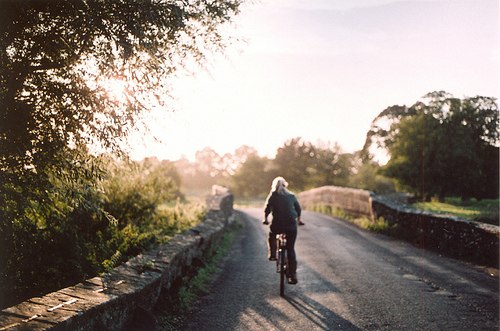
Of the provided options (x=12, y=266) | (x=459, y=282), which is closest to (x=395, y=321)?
(x=459, y=282)

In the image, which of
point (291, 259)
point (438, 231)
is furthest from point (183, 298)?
point (438, 231)

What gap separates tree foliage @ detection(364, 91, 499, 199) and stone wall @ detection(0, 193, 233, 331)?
30.9 metres

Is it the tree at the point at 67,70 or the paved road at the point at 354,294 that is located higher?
the tree at the point at 67,70

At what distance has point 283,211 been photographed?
7.89m

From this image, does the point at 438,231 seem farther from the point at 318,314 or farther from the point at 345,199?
the point at 345,199

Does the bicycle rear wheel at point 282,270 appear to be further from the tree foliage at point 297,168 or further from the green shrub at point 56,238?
the tree foliage at point 297,168

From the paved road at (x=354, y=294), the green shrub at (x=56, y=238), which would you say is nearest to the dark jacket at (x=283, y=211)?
the paved road at (x=354, y=294)

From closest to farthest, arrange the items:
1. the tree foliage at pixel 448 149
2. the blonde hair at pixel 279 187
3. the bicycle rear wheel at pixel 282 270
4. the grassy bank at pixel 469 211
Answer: the bicycle rear wheel at pixel 282 270 < the blonde hair at pixel 279 187 < the grassy bank at pixel 469 211 < the tree foliage at pixel 448 149

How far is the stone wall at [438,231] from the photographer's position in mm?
9445

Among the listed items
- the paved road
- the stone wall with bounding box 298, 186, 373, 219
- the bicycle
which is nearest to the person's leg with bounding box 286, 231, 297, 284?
the bicycle

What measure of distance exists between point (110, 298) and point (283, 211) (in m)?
4.17

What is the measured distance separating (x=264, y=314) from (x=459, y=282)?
415 centimetres

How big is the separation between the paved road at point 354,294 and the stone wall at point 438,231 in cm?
47

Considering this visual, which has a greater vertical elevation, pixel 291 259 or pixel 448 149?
pixel 448 149
